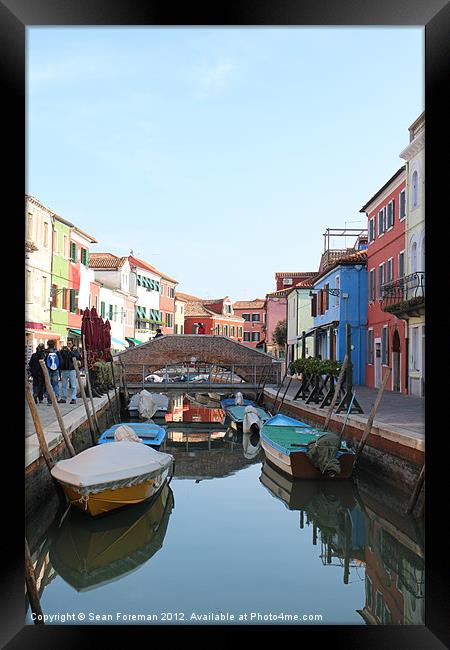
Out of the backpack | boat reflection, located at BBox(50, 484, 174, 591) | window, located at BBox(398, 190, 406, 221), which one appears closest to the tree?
window, located at BBox(398, 190, 406, 221)

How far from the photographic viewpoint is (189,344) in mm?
22172

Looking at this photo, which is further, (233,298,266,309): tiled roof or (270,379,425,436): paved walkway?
(233,298,266,309): tiled roof

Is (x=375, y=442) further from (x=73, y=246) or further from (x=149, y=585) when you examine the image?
(x=73, y=246)

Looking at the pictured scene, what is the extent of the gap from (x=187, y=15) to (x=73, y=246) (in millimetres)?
19830

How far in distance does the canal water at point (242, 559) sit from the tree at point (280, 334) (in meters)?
24.7

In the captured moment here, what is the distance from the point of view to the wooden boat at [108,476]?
6699mm

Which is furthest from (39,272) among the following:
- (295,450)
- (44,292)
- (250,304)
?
(250,304)

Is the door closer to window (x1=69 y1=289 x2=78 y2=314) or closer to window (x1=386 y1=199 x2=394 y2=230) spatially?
window (x1=386 y1=199 x2=394 y2=230)

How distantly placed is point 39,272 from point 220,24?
16.5m

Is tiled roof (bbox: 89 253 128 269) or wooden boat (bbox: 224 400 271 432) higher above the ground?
tiled roof (bbox: 89 253 128 269)

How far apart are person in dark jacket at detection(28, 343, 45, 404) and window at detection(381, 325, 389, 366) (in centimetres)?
851

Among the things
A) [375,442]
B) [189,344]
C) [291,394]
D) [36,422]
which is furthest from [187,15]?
[189,344]

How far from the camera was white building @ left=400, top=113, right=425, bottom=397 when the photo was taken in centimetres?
1351
